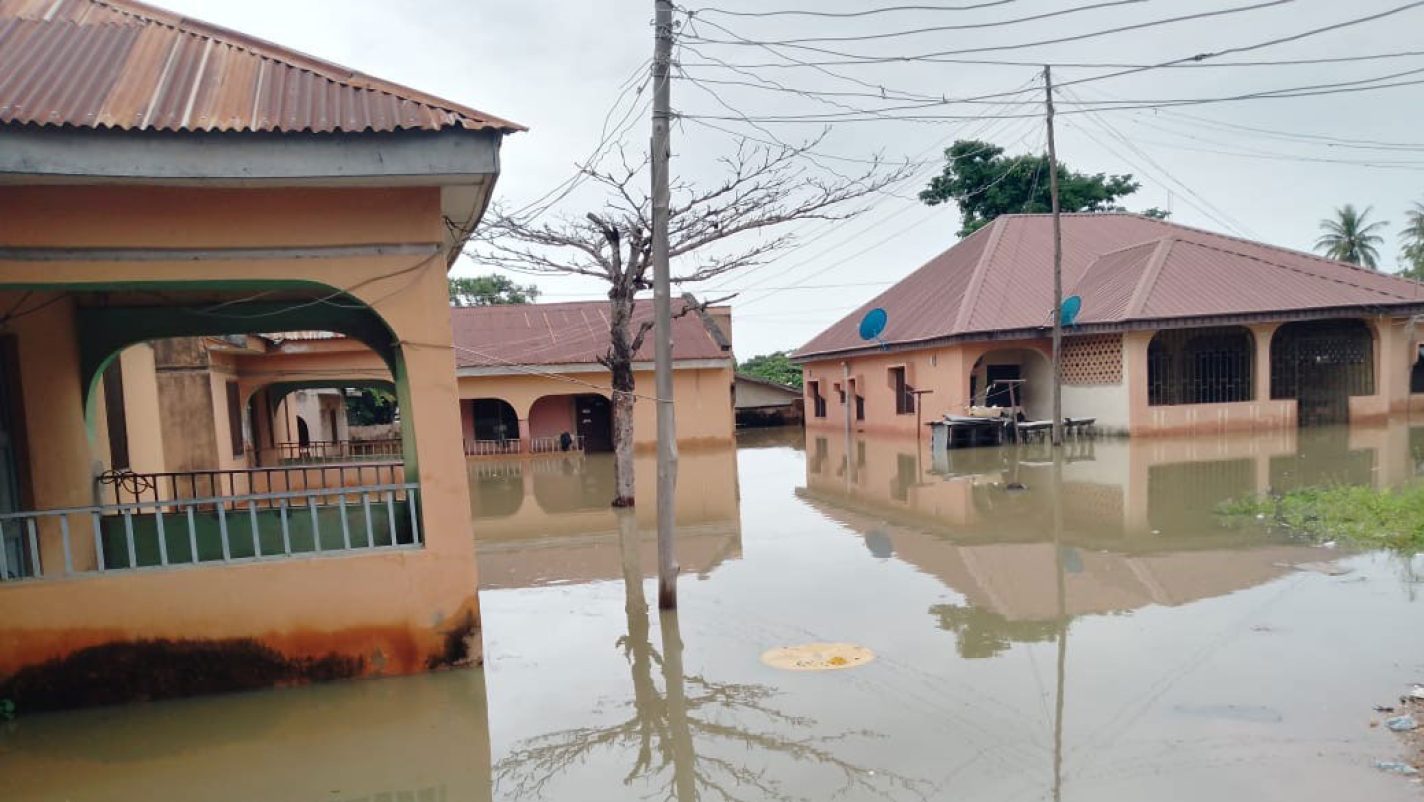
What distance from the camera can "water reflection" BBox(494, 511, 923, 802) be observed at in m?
4.27

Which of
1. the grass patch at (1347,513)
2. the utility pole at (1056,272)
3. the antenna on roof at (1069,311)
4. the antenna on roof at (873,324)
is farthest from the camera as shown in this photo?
the antenna on roof at (873,324)

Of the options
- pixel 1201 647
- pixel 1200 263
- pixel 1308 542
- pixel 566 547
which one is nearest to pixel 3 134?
pixel 566 547

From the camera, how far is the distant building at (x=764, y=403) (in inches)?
1375

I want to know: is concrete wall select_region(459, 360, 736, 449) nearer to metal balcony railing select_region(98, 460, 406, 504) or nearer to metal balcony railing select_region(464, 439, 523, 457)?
metal balcony railing select_region(464, 439, 523, 457)

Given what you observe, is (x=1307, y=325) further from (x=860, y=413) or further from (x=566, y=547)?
(x=566, y=547)

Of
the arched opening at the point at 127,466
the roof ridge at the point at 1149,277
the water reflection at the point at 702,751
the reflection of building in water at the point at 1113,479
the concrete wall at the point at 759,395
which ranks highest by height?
the roof ridge at the point at 1149,277

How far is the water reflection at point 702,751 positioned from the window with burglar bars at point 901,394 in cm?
1947

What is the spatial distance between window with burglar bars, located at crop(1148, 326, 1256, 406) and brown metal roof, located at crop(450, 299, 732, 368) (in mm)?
11412

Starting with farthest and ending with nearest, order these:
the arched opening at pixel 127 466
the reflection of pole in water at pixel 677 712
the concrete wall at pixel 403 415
Result: the arched opening at pixel 127 466
the concrete wall at pixel 403 415
the reflection of pole in water at pixel 677 712

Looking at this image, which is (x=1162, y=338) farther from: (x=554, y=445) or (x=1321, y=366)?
(x=554, y=445)

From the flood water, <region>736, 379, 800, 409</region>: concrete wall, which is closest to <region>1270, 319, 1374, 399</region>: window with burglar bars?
the flood water

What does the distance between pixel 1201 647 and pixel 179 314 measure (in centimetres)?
887

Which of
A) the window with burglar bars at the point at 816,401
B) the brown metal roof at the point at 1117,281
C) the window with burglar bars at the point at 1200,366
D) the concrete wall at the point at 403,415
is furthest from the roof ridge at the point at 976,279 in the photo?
the concrete wall at the point at 403,415

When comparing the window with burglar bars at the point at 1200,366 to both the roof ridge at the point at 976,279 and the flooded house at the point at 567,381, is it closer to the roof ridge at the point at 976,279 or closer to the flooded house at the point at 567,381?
the roof ridge at the point at 976,279
